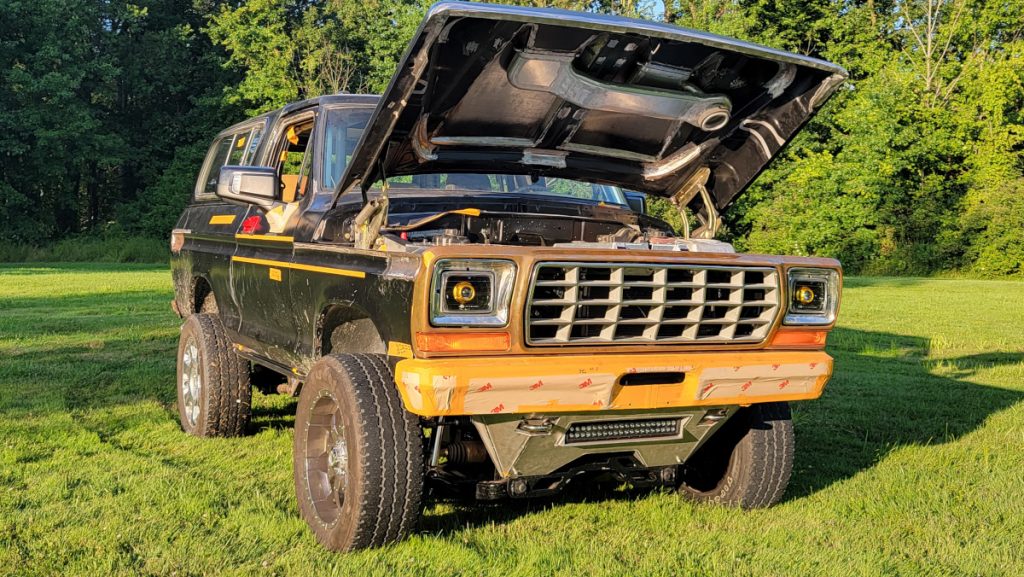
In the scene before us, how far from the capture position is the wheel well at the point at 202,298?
24.3ft

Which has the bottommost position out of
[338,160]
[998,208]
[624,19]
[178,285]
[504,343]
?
[998,208]

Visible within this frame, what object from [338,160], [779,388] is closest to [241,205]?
[338,160]

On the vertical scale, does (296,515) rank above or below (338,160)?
below

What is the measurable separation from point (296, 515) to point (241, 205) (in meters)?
2.36

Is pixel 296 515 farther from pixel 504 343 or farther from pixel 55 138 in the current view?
pixel 55 138

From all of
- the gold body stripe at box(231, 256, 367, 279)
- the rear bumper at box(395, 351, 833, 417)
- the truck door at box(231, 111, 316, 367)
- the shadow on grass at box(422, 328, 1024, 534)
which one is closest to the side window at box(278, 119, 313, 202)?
the truck door at box(231, 111, 316, 367)

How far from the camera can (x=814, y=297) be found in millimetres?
4734

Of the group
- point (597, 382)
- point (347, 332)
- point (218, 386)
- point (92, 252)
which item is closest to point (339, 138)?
point (347, 332)

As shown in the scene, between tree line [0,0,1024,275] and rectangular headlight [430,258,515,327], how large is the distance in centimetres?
2536

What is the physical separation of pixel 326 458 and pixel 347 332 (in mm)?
680

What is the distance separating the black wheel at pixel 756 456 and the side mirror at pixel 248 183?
2572 mm

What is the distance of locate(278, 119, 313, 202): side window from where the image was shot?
5770 millimetres

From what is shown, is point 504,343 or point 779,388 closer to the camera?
point 504,343

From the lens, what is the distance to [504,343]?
394 cm
